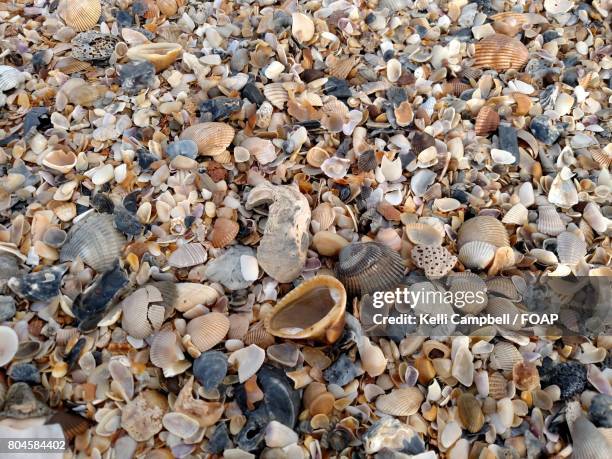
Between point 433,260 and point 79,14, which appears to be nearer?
point 433,260

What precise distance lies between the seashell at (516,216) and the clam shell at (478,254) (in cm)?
18

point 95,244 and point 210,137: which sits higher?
point 210,137

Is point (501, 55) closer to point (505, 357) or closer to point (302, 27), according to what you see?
point (302, 27)

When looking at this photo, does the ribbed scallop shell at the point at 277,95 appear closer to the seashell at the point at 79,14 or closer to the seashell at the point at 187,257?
the seashell at the point at 187,257

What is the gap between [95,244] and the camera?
1.78m

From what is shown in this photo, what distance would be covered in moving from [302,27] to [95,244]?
1.32 metres

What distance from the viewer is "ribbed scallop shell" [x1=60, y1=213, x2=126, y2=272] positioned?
5.81 feet

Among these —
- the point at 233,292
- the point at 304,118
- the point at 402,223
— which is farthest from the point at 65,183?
the point at 402,223

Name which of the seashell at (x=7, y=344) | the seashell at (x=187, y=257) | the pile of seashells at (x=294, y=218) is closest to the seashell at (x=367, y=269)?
the pile of seashells at (x=294, y=218)

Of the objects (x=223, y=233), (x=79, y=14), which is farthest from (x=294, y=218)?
(x=79, y=14)

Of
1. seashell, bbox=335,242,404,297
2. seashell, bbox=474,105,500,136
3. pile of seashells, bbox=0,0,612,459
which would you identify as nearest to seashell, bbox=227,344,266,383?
pile of seashells, bbox=0,0,612,459

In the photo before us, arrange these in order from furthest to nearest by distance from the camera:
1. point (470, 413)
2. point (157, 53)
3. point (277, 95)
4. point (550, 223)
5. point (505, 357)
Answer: point (157, 53), point (277, 95), point (550, 223), point (505, 357), point (470, 413)

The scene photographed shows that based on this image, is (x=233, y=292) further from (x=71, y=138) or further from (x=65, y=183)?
(x=71, y=138)

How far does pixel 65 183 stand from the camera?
6.41 ft
